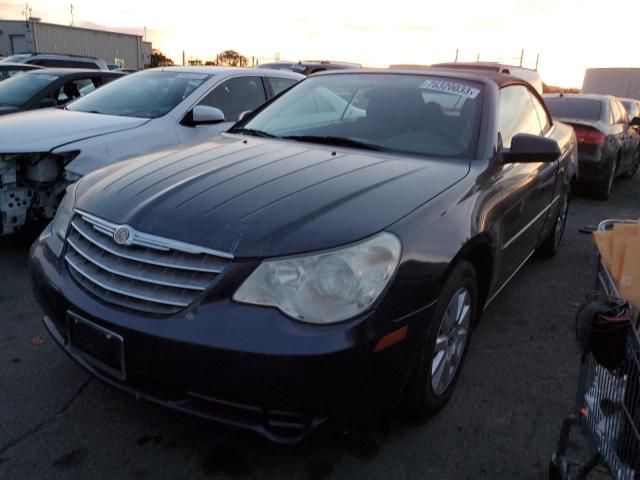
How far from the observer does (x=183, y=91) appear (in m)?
5.14

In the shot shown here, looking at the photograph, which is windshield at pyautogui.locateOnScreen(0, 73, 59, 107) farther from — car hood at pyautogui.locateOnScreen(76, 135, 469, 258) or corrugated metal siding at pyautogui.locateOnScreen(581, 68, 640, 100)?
corrugated metal siding at pyautogui.locateOnScreen(581, 68, 640, 100)

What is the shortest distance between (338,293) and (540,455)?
1228mm

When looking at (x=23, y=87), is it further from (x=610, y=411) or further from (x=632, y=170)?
(x=632, y=170)

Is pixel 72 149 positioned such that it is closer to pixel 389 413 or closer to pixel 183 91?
pixel 183 91

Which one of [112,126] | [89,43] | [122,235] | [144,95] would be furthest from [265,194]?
[89,43]

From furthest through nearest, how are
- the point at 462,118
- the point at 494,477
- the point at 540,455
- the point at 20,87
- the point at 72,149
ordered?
the point at 20,87, the point at 72,149, the point at 462,118, the point at 540,455, the point at 494,477

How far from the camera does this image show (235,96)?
216 inches

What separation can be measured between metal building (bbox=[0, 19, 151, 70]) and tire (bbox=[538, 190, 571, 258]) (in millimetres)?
27294

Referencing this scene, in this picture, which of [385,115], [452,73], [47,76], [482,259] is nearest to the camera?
[482,259]

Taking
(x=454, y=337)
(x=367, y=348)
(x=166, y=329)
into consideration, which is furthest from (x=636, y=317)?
(x=166, y=329)

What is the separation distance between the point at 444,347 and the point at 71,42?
32592 millimetres

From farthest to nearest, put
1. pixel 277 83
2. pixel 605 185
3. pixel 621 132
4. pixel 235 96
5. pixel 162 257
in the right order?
1. pixel 621 132
2. pixel 605 185
3. pixel 277 83
4. pixel 235 96
5. pixel 162 257

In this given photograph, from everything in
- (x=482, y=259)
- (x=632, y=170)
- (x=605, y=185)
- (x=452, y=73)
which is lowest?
(x=632, y=170)

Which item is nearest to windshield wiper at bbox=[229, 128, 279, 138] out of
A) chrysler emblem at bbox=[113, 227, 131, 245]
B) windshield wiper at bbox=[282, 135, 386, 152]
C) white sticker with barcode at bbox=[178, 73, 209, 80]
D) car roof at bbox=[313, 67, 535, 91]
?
windshield wiper at bbox=[282, 135, 386, 152]
